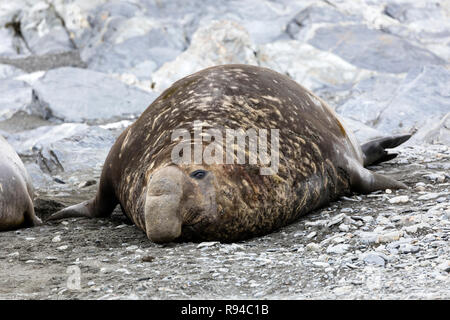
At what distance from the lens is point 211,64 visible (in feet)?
42.6

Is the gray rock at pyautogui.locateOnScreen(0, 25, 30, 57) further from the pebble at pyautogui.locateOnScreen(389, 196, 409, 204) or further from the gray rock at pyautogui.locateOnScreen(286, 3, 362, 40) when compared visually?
the pebble at pyautogui.locateOnScreen(389, 196, 409, 204)

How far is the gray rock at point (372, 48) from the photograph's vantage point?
1374cm

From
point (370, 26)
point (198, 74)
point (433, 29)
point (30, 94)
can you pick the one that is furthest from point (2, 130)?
point (433, 29)

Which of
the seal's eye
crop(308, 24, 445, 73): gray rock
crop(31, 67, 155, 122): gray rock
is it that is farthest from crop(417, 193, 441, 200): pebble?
crop(308, 24, 445, 73): gray rock

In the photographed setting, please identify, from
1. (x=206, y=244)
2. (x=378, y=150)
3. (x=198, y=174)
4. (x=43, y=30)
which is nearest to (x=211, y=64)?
(x=43, y=30)

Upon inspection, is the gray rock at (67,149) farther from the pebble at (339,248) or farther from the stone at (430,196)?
the pebble at (339,248)

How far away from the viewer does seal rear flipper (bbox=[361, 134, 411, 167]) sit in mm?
6527

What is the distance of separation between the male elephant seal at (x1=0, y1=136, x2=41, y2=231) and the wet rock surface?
0.17 metres

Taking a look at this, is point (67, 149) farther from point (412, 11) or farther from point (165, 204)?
point (412, 11)

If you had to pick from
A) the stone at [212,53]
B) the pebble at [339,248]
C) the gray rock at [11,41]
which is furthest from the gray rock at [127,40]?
the pebble at [339,248]

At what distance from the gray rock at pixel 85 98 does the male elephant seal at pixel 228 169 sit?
6.23 m

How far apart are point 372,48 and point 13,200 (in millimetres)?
10501

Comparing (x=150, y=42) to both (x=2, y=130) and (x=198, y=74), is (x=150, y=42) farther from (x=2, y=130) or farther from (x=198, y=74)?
(x=198, y=74)
